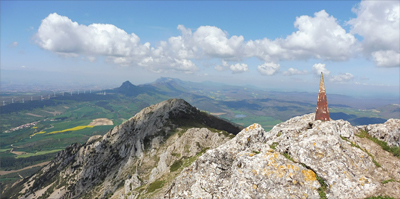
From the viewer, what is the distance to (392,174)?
16266 mm

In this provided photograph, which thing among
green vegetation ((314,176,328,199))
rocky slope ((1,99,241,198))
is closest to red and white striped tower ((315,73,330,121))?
green vegetation ((314,176,328,199))

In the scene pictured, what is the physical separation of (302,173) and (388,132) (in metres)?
16.3

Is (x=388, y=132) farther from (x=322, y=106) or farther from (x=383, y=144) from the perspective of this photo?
(x=322, y=106)

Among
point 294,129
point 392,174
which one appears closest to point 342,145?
point 392,174

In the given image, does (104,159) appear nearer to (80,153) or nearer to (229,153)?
(80,153)

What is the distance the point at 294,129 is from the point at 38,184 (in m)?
263

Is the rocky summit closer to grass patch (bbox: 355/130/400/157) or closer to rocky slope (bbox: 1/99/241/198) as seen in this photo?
grass patch (bbox: 355/130/400/157)

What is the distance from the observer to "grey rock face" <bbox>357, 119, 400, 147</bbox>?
69.9 ft

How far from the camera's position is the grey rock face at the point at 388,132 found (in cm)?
2131

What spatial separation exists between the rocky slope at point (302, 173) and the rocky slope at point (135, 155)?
126 feet

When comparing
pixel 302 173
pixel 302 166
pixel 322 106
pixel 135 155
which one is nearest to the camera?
pixel 302 173

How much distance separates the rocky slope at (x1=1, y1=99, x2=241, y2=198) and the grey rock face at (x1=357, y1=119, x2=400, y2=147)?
160 ft

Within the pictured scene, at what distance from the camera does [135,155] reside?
11431 centimetres

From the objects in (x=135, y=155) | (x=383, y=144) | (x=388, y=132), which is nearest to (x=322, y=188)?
(x=383, y=144)
